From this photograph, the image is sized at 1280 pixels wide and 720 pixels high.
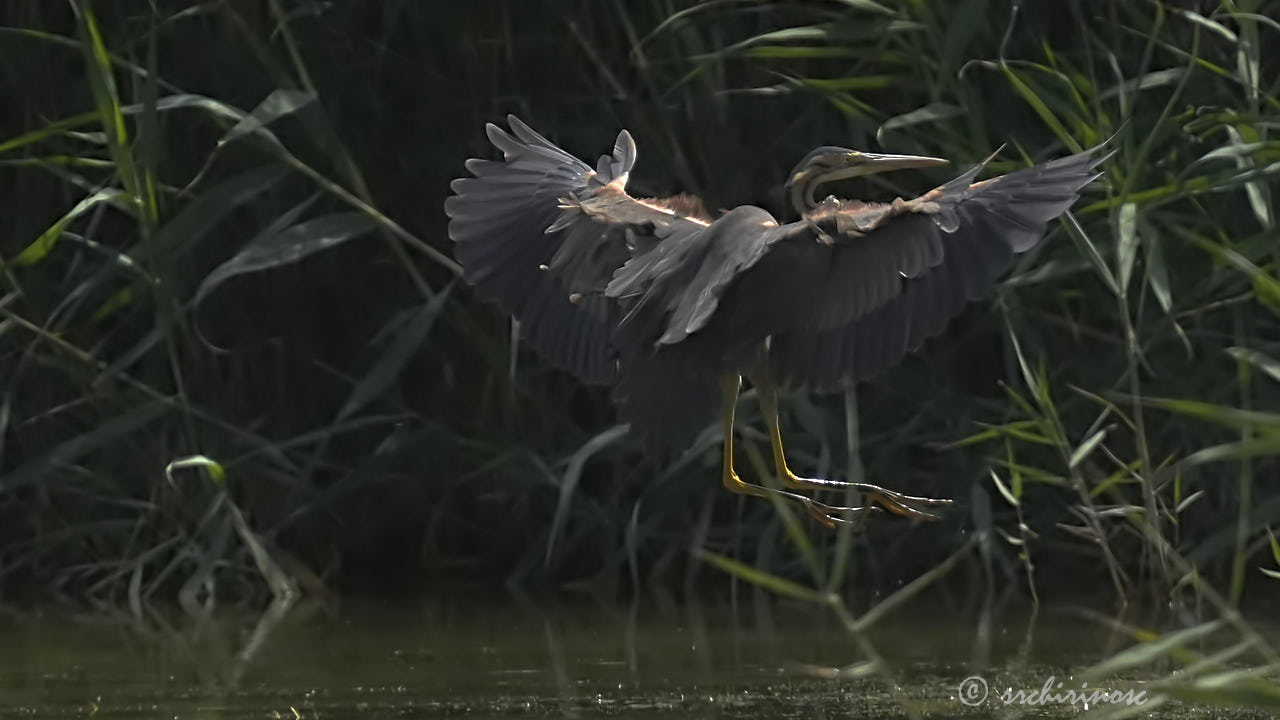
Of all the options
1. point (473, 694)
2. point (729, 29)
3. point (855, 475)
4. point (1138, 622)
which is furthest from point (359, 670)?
point (729, 29)

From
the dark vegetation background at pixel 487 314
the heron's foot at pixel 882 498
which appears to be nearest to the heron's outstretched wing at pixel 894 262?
the heron's foot at pixel 882 498

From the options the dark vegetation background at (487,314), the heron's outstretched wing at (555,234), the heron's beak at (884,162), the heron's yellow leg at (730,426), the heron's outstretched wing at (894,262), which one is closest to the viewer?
the heron's outstretched wing at (894,262)

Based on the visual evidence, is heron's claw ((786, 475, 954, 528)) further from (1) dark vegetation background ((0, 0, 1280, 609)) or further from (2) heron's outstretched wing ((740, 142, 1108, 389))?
(1) dark vegetation background ((0, 0, 1280, 609))

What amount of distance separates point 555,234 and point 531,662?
3.33 ft

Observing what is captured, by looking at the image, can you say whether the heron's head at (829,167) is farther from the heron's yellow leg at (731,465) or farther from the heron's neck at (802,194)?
the heron's yellow leg at (731,465)

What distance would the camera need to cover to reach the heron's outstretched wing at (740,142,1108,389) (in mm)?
4043

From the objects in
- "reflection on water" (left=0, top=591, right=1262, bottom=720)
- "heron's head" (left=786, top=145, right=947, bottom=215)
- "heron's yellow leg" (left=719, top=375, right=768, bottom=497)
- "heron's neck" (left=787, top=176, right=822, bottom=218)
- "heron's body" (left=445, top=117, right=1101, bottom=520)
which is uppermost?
"heron's head" (left=786, top=145, right=947, bottom=215)

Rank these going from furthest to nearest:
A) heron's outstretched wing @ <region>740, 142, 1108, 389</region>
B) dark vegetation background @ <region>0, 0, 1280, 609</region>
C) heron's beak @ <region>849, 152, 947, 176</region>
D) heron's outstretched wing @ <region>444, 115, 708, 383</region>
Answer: dark vegetation background @ <region>0, 0, 1280, 609</region>, heron's outstretched wing @ <region>444, 115, 708, 383</region>, heron's beak @ <region>849, 152, 947, 176</region>, heron's outstretched wing @ <region>740, 142, 1108, 389</region>

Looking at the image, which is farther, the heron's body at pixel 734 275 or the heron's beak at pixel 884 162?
the heron's beak at pixel 884 162

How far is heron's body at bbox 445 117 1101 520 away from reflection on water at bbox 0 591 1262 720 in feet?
1.33

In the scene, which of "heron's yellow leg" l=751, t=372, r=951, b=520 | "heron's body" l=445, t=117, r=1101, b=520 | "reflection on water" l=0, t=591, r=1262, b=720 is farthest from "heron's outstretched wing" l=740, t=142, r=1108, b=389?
"reflection on water" l=0, t=591, r=1262, b=720

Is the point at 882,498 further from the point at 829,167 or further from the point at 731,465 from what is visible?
the point at 829,167

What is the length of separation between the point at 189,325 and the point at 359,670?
1.75 meters

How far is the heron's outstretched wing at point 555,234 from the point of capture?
4.73 meters
